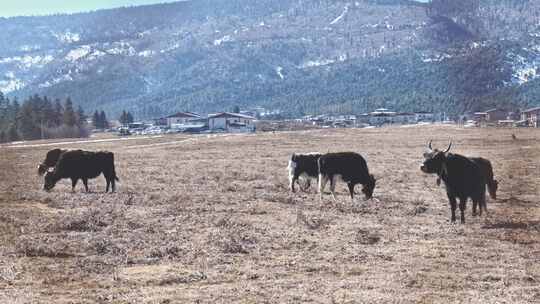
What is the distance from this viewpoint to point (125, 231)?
17.0 metres

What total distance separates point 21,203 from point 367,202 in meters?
11.7

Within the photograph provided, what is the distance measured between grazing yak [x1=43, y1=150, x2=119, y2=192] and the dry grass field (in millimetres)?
1376

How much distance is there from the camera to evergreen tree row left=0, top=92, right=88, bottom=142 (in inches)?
4463

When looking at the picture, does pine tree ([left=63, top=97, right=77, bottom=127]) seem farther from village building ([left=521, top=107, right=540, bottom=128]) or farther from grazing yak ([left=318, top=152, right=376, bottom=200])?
grazing yak ([left=318, top=152, right=376, bottom=200])

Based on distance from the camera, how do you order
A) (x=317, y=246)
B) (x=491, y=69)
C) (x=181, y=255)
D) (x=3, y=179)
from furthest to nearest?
(x=491, y=69), (x=3, y=179), (x=317, y=246), (x=181, y=255)

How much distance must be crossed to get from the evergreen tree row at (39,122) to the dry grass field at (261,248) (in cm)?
9210

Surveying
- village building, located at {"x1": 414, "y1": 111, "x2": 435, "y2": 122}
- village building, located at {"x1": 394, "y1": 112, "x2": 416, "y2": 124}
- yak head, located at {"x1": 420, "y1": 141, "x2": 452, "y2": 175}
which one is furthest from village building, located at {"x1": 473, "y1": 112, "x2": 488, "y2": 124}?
village building, located at {"x1": 394, "y1": 112, "x2": 416, "y2": 124}

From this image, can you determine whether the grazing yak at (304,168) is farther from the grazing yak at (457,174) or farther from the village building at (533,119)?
the village building at (533,119)

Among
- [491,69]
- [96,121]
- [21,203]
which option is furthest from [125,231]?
[96,121]

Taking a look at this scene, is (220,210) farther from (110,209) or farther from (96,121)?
(96,121)

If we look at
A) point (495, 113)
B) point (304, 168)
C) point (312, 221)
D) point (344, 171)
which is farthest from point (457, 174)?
point (495, 113)

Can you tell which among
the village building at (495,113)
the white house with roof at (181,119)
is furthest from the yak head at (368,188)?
the white house with roof at (181,119)

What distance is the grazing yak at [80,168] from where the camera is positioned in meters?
28.1

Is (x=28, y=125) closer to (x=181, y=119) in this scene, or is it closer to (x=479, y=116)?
(x=181, y=119)
